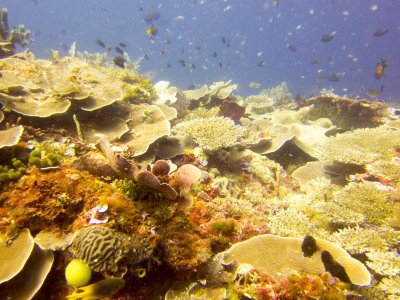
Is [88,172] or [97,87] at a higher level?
[97,87]

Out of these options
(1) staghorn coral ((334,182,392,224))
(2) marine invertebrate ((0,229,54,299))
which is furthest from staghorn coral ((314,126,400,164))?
(2) marine invertebrate ((0,229,54,299))

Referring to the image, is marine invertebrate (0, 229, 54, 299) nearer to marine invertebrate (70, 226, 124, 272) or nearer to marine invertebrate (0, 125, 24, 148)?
marine invertebrate (70, 226, 124, 272)

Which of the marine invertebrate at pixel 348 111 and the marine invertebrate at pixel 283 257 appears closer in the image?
the marine invertebrate at pixel 283 257

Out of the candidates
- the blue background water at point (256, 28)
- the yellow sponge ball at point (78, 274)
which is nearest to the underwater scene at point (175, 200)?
the yellow sponge ball at point (78, 274)

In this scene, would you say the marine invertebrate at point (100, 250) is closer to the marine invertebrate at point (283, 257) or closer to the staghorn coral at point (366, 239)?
the marine invertebrate at point (283, 257)

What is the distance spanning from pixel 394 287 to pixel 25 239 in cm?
416

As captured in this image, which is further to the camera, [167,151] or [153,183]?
[167,151]

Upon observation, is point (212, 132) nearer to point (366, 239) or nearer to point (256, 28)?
point (366, 239)

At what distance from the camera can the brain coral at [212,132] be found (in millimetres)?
5273

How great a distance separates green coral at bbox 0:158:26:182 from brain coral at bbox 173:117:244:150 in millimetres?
2966

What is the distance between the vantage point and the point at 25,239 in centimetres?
265

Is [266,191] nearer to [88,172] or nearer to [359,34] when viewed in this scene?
[88,172]

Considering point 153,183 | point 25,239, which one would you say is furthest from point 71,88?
point 153,183

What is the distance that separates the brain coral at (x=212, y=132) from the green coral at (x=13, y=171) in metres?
2.97
